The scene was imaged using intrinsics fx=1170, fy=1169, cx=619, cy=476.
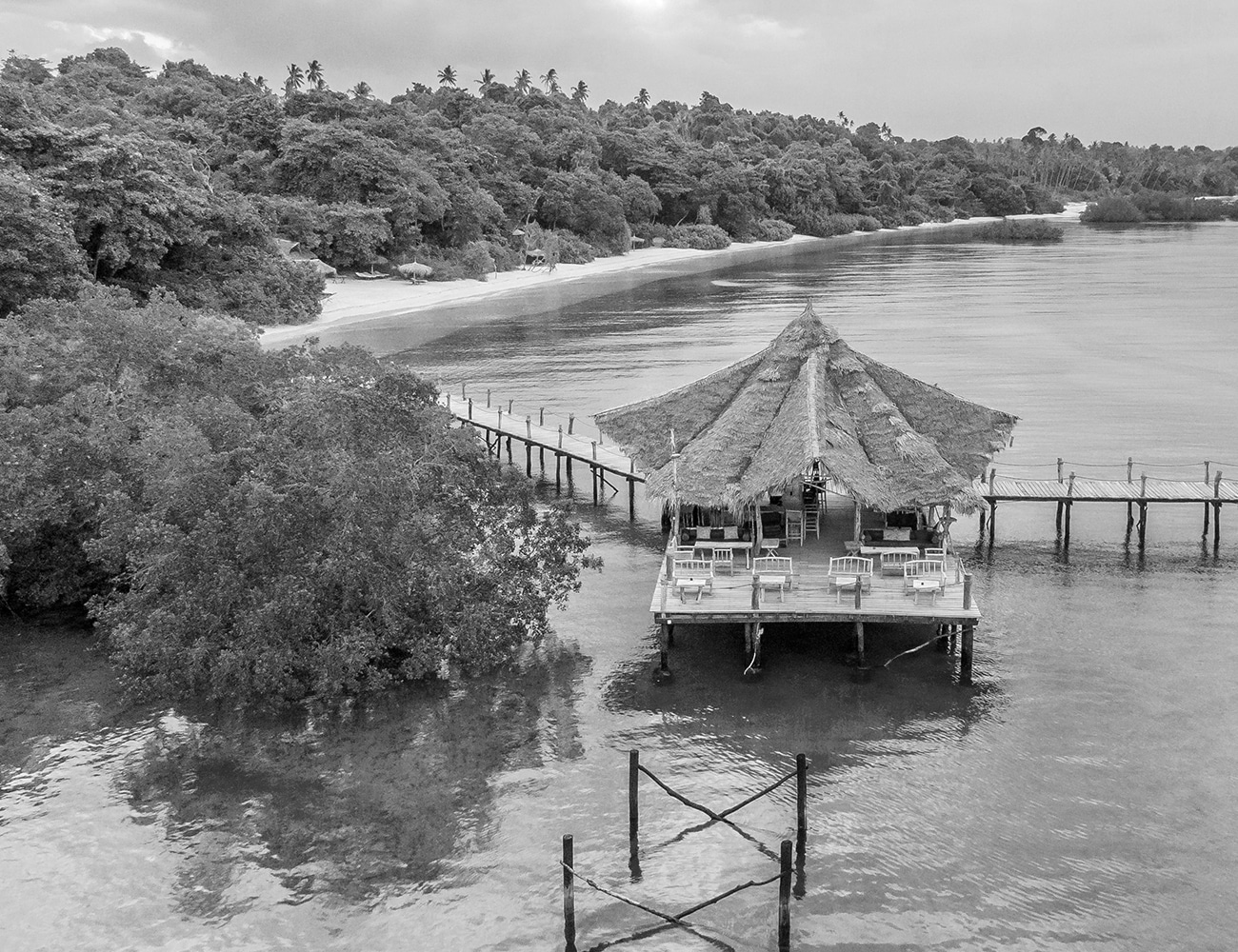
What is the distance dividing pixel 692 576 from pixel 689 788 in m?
5.26

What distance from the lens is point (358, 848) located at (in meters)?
17.3

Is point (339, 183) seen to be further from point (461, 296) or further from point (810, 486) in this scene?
point (810, 486)

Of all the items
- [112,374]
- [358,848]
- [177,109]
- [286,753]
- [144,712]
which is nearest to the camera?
[358,848]

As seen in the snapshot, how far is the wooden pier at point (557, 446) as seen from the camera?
34.0 m

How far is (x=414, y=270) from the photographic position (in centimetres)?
8262

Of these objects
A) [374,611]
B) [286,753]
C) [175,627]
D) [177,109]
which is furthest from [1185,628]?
[177,109]

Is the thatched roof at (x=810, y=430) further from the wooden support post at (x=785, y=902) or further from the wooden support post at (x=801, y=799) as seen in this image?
the wooden support post at (x=785, y=902)

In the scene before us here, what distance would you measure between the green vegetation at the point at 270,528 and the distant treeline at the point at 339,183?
2090 centimetres

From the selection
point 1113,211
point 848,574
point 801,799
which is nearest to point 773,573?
point 848,574

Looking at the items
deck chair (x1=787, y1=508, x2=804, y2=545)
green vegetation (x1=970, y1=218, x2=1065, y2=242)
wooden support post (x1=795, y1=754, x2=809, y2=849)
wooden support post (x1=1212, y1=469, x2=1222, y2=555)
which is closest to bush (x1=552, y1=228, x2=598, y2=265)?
green vegetation (x1=970, y1=218, x2=1065, y2=242)

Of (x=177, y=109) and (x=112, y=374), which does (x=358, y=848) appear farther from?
(x=177, y=109)

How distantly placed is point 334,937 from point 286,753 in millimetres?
5069

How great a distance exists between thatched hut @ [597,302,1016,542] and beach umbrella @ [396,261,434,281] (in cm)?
5665

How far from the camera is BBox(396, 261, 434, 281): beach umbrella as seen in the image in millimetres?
82438
